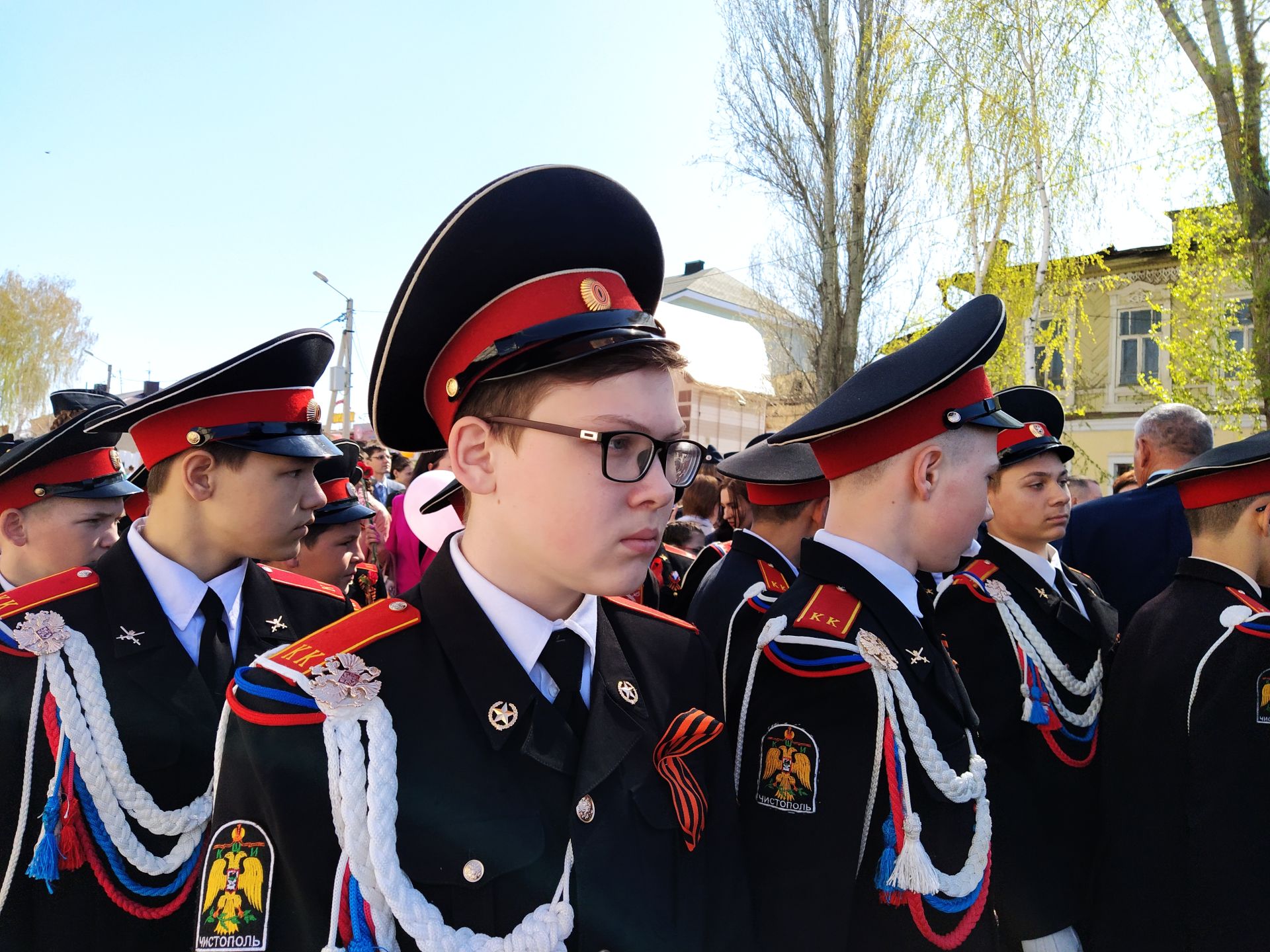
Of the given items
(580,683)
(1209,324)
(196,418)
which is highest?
(1209,324)


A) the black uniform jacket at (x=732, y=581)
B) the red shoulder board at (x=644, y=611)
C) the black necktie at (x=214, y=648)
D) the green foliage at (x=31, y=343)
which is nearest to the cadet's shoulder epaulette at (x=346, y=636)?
the red shoulder board at (x=644, y=611)

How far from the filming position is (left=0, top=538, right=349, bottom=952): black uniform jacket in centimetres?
210

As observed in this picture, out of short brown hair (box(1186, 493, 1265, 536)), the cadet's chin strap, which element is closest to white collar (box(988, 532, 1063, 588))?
short brown hair (box(1186, 493, 1265, 536))

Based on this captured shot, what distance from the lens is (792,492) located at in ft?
13.6

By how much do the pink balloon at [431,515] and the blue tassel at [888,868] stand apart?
269 cm

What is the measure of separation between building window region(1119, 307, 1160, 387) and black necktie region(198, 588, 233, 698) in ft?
80.0

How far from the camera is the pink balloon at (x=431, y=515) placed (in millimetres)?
4559

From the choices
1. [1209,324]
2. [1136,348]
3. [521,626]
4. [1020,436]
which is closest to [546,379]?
[521,626]

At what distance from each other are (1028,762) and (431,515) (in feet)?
9.76

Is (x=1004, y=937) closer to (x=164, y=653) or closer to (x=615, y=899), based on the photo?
(x=615, y=899)

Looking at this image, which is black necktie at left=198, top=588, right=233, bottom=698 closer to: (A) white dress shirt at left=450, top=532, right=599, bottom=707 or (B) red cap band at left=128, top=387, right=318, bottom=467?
(B) red cap band at left=128, top=387, right=318, bottom=467

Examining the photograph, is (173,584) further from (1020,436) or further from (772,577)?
(1020,436)

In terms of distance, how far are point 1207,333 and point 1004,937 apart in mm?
12184

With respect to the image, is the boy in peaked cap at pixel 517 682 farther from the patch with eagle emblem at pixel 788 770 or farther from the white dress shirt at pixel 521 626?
the patch with eagle emblem at pixel 788 770
